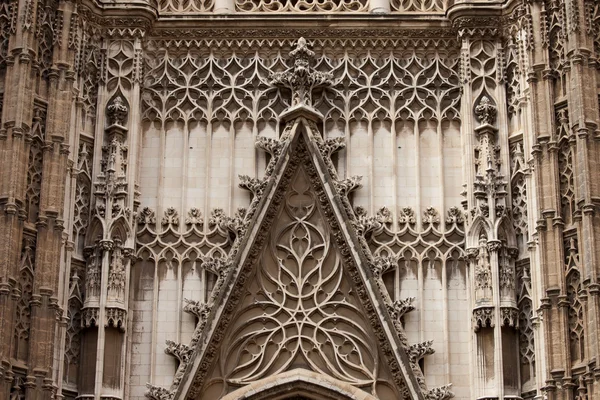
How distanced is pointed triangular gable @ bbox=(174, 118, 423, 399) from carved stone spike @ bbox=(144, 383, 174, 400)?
0.18 metres

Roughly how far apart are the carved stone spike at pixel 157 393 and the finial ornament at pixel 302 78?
15.9ft

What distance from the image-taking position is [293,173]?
21453 mm

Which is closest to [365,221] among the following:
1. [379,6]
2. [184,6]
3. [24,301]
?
[379,6]

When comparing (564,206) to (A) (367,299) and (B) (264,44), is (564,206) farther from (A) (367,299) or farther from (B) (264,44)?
(B) (264,44)

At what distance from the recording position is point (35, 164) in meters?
19.9

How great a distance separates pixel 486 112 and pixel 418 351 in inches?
155

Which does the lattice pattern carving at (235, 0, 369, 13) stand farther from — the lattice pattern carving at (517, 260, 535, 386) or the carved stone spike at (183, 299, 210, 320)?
the lattice pattern carving at (517, 260, 535, 386)

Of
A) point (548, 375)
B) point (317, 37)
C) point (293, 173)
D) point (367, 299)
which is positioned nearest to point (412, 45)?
point (317, 37)

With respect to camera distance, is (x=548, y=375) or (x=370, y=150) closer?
(x=548, y=375)

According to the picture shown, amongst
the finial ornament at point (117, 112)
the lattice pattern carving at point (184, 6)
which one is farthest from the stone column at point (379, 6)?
the finial ornament at point (117, 112)

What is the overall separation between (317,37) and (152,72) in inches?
108

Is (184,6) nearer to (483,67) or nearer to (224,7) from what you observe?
(224,7)

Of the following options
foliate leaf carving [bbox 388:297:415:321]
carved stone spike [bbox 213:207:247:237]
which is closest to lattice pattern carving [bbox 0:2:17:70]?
carved stone spike [bbox 213:207:247:237]

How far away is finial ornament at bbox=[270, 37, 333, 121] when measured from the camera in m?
21.8
